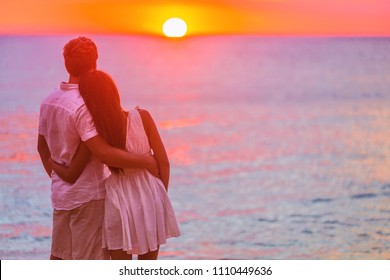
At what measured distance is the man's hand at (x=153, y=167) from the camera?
Result: 11.9 ft

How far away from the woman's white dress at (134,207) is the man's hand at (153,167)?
23mm

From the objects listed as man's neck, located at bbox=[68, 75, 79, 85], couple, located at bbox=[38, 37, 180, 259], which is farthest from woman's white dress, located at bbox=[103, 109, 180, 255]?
man's neck, located at bbox=[68, 75, 79, 85]

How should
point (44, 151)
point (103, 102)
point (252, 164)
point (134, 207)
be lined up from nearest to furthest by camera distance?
point (103, 102)
point (134, 207)
point (44, 151)
point (252, 164)

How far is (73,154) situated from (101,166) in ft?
0.44

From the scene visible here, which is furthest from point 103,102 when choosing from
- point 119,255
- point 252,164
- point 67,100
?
point 252,164

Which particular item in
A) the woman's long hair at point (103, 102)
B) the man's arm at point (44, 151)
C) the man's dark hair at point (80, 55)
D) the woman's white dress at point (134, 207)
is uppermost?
the man's dark hair at point (80, 55)

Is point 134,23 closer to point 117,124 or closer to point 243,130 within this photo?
point 243,130

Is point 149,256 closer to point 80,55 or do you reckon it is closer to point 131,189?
point 131,189

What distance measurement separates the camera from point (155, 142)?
366 cm

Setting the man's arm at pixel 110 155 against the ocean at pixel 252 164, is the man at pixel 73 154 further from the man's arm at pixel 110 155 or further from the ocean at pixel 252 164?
the ocean at pixel 252 164

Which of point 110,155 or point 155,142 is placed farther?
point 155,142

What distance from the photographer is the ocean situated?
7.95 m

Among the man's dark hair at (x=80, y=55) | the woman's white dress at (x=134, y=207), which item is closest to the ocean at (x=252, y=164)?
the woman's white dress at (x=134, y=207)

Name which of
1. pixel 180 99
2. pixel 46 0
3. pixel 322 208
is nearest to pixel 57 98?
pixel 322 208
